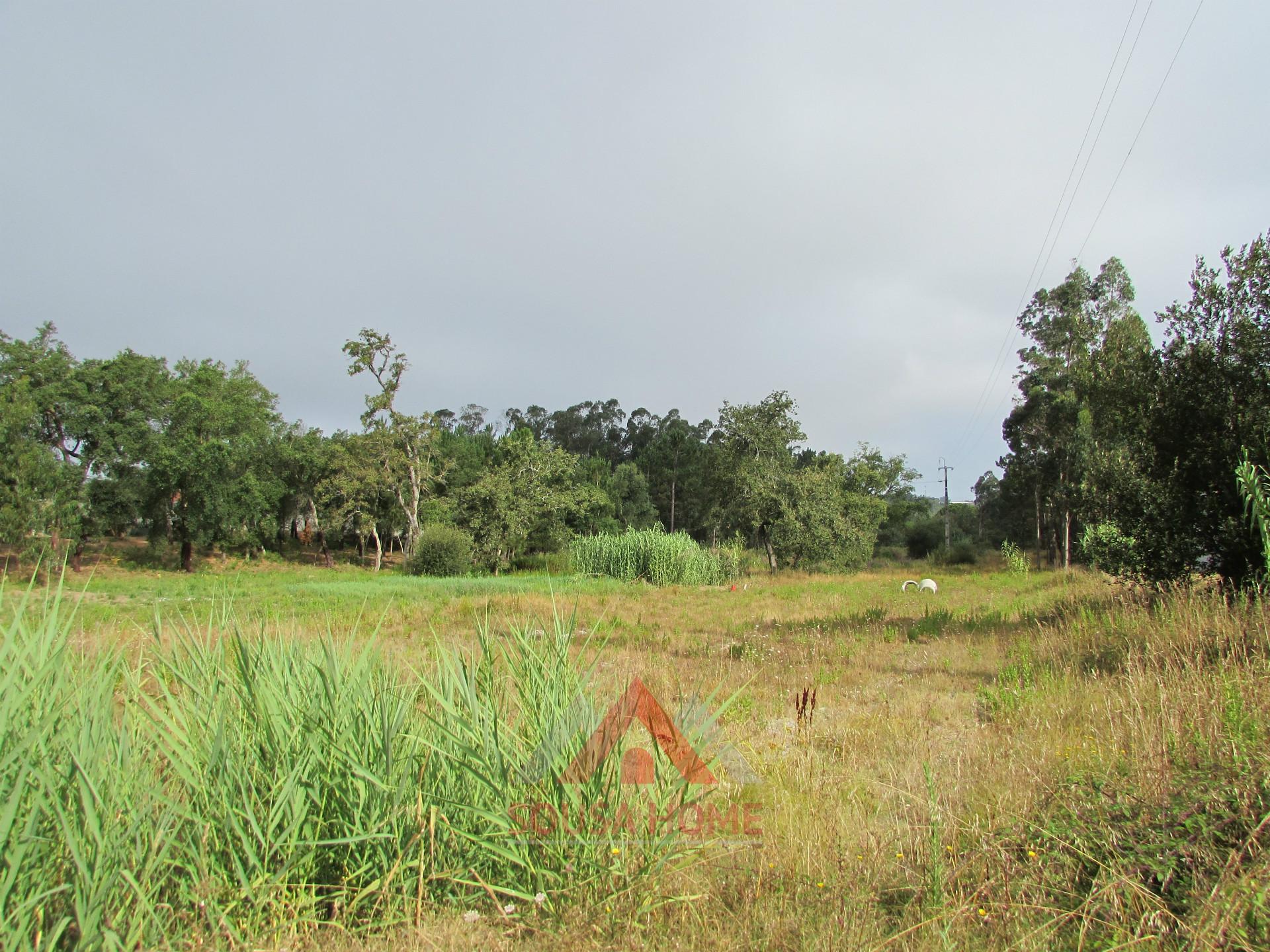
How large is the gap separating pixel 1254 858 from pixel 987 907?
0.86 metres

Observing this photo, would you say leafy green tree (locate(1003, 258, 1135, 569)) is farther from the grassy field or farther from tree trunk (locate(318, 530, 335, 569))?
tree trunk (locate(318, 530, 335, 569))

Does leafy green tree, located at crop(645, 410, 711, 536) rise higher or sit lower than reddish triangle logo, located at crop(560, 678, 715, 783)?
higher

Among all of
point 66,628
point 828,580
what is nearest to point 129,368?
point 828,580

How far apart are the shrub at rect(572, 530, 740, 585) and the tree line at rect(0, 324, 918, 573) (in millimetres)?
5699

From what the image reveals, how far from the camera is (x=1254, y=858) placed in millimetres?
2225

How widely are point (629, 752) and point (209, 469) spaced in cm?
3859

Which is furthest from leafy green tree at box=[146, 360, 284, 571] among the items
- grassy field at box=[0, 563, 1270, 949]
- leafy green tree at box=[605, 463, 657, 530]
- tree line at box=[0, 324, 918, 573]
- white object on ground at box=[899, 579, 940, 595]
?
grassy field at box=[0, 563, 1270, 949]

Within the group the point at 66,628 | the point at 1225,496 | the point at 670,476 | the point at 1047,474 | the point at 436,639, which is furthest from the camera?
the point at 670,476

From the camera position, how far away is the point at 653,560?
2342 cm

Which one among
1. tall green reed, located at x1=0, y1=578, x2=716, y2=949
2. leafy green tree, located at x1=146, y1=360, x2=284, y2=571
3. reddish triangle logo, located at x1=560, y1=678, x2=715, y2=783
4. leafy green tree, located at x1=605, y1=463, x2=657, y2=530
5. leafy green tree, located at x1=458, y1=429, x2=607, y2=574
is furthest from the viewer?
leafy green tree, located at x1=605, y1=463, x2=657, y2=530

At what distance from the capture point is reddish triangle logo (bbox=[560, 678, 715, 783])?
2.25 m

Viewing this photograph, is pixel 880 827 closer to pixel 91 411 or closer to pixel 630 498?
pixel 91 411

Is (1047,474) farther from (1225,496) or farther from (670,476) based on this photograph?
(670,476)

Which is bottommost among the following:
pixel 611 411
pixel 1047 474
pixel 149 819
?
pixel 149 819
